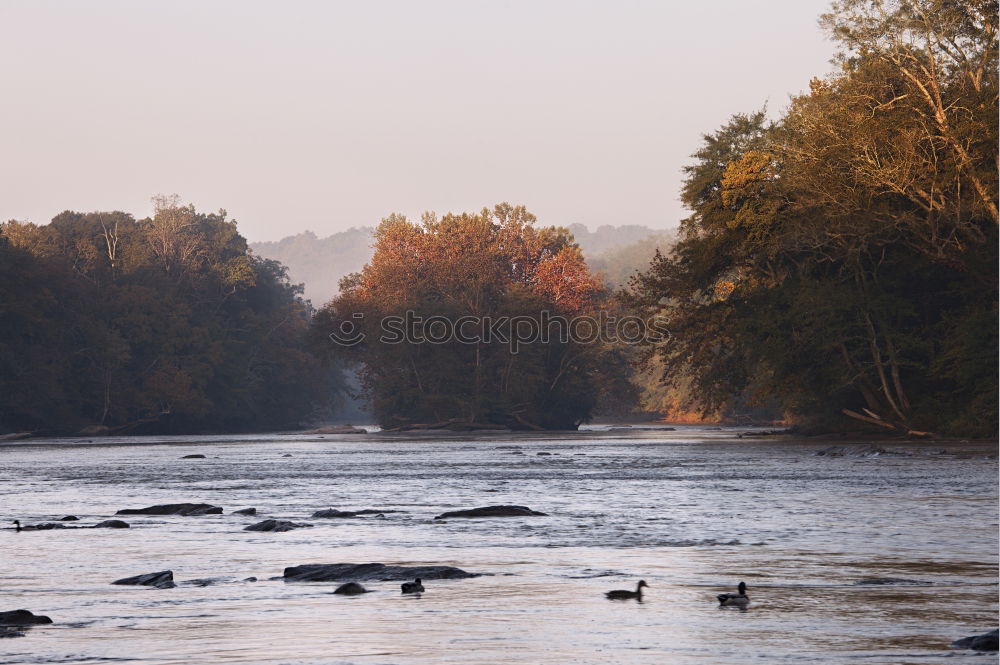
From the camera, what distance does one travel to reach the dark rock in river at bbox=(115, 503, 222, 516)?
2374cm

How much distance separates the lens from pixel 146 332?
103188 mm

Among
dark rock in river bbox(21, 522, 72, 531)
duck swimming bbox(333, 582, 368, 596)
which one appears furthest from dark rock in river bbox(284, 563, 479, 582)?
dark rock in river bbox(21, 522, 72, 531)

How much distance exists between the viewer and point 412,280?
106125mm

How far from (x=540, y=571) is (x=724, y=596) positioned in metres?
3.11

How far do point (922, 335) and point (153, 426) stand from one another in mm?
61626

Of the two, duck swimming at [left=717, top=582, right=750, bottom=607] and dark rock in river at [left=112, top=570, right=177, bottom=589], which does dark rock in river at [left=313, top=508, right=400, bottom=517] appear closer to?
dark rock in river at [left=112, top=570, right=177, bottom=589]

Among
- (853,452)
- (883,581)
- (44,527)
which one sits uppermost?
(853,452)

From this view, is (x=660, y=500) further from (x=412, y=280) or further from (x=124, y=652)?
(x=412, y=280)

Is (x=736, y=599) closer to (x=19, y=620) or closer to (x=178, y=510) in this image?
(x=19, y=620)

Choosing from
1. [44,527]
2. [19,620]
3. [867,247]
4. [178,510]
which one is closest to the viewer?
[19,620]

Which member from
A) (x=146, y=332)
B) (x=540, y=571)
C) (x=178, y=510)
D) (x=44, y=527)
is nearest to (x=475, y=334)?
(x=146, y=332)

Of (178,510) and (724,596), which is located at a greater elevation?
(724,596)

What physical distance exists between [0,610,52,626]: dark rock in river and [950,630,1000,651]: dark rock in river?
6735 mm

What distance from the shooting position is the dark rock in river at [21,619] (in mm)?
11363
